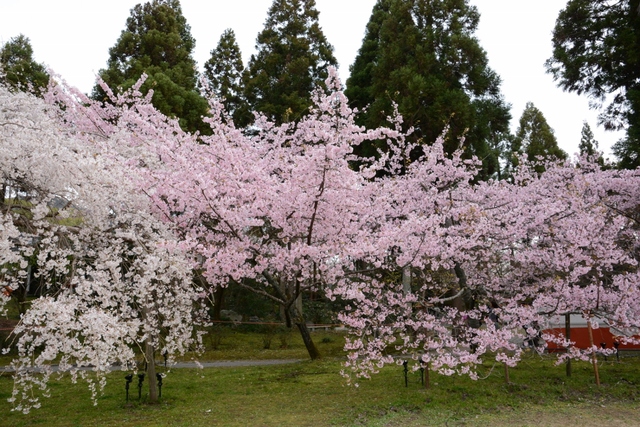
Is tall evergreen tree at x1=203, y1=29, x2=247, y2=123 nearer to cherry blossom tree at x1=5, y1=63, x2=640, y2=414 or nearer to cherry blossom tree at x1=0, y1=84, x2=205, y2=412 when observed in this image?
cherry blossom tree at x1=5, y1=63, x2=640, y2=414

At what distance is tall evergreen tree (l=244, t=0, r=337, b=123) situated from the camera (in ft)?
62.9

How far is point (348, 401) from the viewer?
294 inches

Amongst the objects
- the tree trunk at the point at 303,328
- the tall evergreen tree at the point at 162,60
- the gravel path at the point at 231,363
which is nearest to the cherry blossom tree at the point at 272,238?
the tree trunk at the point at 303,328

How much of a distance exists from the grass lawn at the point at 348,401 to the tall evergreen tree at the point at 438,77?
7264 millimetres

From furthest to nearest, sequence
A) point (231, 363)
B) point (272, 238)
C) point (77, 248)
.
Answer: point (231, 363) → point (272, 238) → point (77, 248)

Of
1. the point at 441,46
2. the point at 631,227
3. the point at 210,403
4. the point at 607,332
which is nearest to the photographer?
the point at 210,403

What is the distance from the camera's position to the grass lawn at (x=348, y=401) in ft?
21.5

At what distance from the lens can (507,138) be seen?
27.7 m

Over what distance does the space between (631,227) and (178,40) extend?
15.5 meters

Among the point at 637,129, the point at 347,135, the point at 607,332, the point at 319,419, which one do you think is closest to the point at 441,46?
the point at 637,129

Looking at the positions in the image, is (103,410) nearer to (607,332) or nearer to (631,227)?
(631,227)

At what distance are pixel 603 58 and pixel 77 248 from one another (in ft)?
42.1

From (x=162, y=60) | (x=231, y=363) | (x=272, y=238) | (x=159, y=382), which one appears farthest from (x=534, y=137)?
(x=159, y=382)

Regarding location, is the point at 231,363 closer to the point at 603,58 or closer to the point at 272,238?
the point at 272,238
